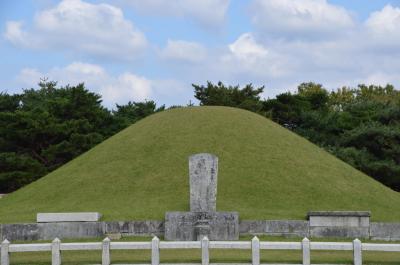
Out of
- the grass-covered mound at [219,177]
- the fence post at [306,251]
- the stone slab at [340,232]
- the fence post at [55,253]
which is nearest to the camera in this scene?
the fence post at [306,251]

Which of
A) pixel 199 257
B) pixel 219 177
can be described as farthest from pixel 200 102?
pixel 199 257

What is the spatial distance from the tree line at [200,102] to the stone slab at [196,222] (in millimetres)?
16992

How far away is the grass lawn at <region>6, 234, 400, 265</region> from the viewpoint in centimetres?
1388

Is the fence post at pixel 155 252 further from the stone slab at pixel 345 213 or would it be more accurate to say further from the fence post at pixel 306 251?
the stone slab at pixel 345 213

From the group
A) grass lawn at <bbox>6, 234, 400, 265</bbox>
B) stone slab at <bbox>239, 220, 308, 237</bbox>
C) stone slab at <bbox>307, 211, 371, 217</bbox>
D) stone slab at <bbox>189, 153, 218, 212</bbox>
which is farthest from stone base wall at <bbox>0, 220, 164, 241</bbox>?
stone slab at <bbox>307, 211, 371, 217</bbox>

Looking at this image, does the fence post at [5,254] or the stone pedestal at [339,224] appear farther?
the stone pedestal at [339,224]

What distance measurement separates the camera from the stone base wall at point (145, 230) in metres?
18.1

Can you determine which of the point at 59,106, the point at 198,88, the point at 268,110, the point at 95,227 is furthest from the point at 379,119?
the point at 95,227

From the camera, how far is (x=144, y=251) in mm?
15578

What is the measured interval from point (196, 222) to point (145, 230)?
1.76 metres

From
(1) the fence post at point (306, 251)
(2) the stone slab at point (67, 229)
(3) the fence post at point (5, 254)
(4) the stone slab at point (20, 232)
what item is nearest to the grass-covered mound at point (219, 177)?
(2) the stone slab at point (67, 229)

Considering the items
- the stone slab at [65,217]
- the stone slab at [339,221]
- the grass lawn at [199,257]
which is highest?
the stone slab at [65,217]

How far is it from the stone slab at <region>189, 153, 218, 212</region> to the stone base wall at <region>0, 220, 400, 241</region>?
48.2 inches

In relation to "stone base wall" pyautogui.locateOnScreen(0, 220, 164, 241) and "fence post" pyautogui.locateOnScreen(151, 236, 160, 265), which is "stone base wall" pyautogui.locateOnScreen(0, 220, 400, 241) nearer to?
"stone base wall" pyautogui.locateOnScreen(0, 220, 164, 241)
